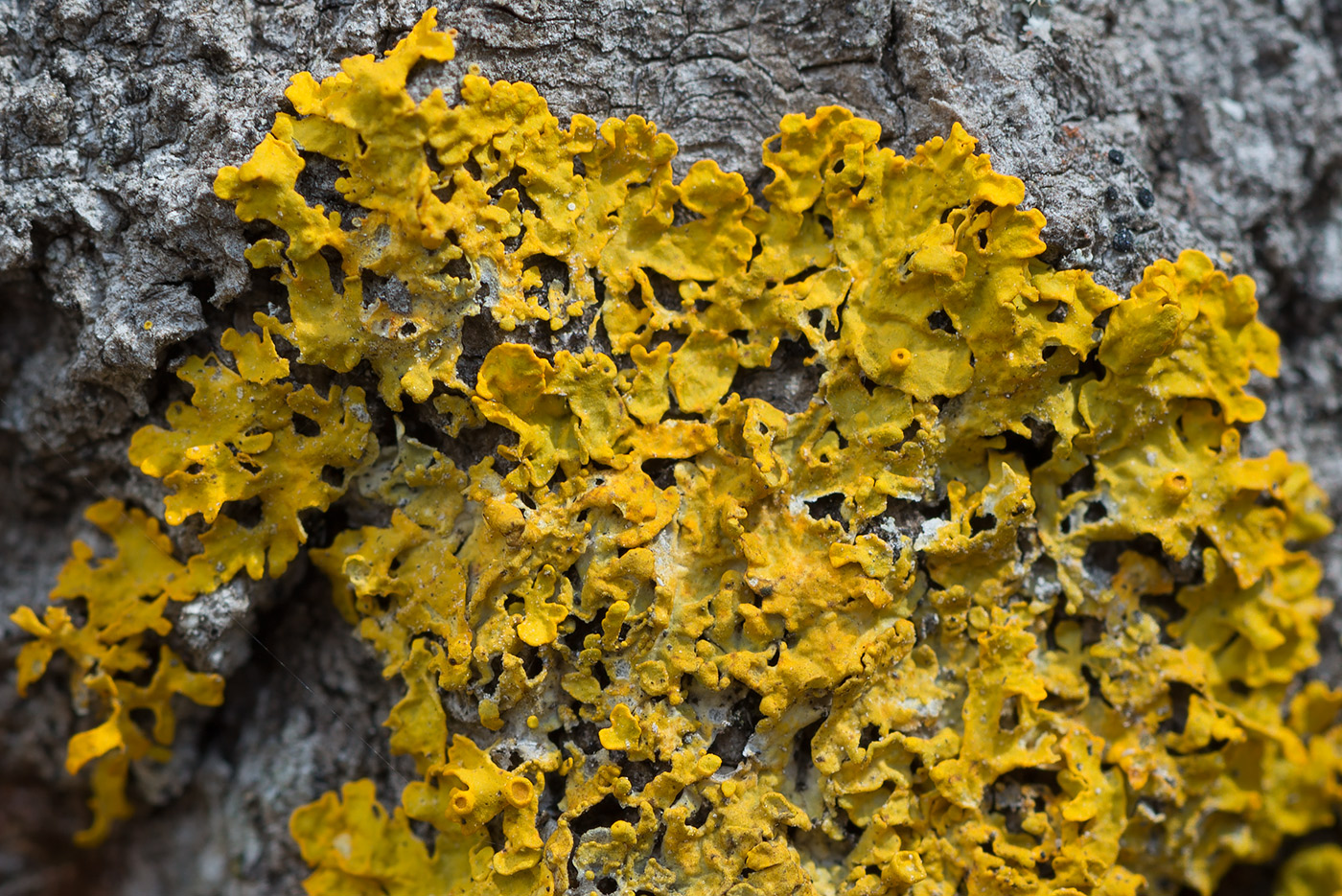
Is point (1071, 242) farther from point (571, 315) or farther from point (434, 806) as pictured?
point (434, 806)

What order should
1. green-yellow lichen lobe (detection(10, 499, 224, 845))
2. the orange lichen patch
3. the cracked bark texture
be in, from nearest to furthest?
the orange lichen patch
the cracked bark texture
green-yellow lichen lobe (detection(10, 499, 224, 845))

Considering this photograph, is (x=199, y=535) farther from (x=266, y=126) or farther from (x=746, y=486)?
(x=746, y=486)

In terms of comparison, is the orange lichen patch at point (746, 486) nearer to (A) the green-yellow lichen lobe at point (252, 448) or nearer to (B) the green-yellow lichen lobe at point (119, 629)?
(A) the green-yellow lichen lobe at point (252, 448)

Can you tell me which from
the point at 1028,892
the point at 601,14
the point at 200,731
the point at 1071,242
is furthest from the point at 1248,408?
the point at 200,731

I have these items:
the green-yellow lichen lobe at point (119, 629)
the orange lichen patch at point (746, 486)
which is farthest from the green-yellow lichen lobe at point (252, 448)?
the green-yellow lichen lobe at point (119, 629)

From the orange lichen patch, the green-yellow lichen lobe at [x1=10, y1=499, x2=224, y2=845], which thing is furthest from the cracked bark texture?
the orange lichen patch

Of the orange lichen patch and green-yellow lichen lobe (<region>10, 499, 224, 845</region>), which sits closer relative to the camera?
the orange lichen patch

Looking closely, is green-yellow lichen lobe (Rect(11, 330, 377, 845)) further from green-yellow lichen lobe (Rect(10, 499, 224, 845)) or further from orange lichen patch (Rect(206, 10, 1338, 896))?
orange lichen patch (Rect(206, 10, 1338, 896))

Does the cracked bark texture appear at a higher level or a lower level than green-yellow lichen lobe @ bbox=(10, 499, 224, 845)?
higher
